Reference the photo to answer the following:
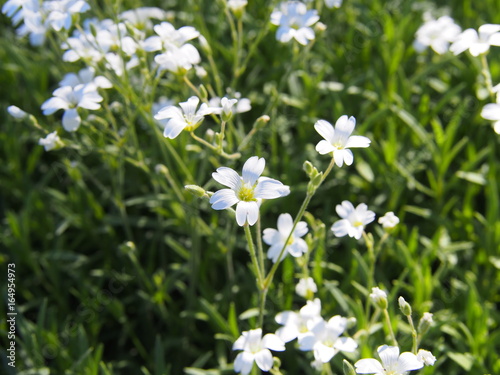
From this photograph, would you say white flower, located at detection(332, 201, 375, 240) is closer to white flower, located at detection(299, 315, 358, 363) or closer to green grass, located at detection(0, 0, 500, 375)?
green grass, located at detection(0, 0, 500, 375)

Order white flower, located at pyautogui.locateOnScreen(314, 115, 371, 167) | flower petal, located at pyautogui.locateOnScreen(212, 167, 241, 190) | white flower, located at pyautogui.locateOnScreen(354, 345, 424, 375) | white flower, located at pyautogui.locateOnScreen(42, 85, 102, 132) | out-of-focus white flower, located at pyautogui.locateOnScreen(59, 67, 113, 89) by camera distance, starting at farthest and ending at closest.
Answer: out-of-focus white flower, located at pyautogui.locateOnScreen(59, 67, 113, 89) → white flower, located at pyautogui.locateOnScreen(42, 85, 102, 132) → white flower, located at pyautogui.locateOnScreen(314, 115, 371, 167) → flower petal, located at pyautogui.locateOnScreen(212, 167, 241, 190) → white flower, located at pyautogui.locateOnScreen(354, 345, 424, 375)

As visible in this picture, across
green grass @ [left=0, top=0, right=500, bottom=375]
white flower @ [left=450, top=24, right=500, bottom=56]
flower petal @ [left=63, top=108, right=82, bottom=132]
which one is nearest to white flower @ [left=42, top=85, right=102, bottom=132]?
flower petal @ [left=63, top=108, right=82, bottom=132]

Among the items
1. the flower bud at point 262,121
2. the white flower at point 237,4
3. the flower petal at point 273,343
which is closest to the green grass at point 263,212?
the white flower at point 237,4

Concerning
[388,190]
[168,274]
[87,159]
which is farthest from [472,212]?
[87,159]

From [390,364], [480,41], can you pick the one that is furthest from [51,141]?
[480,41]

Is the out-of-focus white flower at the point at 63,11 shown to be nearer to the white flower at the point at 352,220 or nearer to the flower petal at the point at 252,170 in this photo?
the flower petal at the point at 252,170

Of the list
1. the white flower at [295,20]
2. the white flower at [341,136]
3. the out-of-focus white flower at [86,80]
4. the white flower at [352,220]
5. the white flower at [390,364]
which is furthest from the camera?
the white flower at [295,20]
